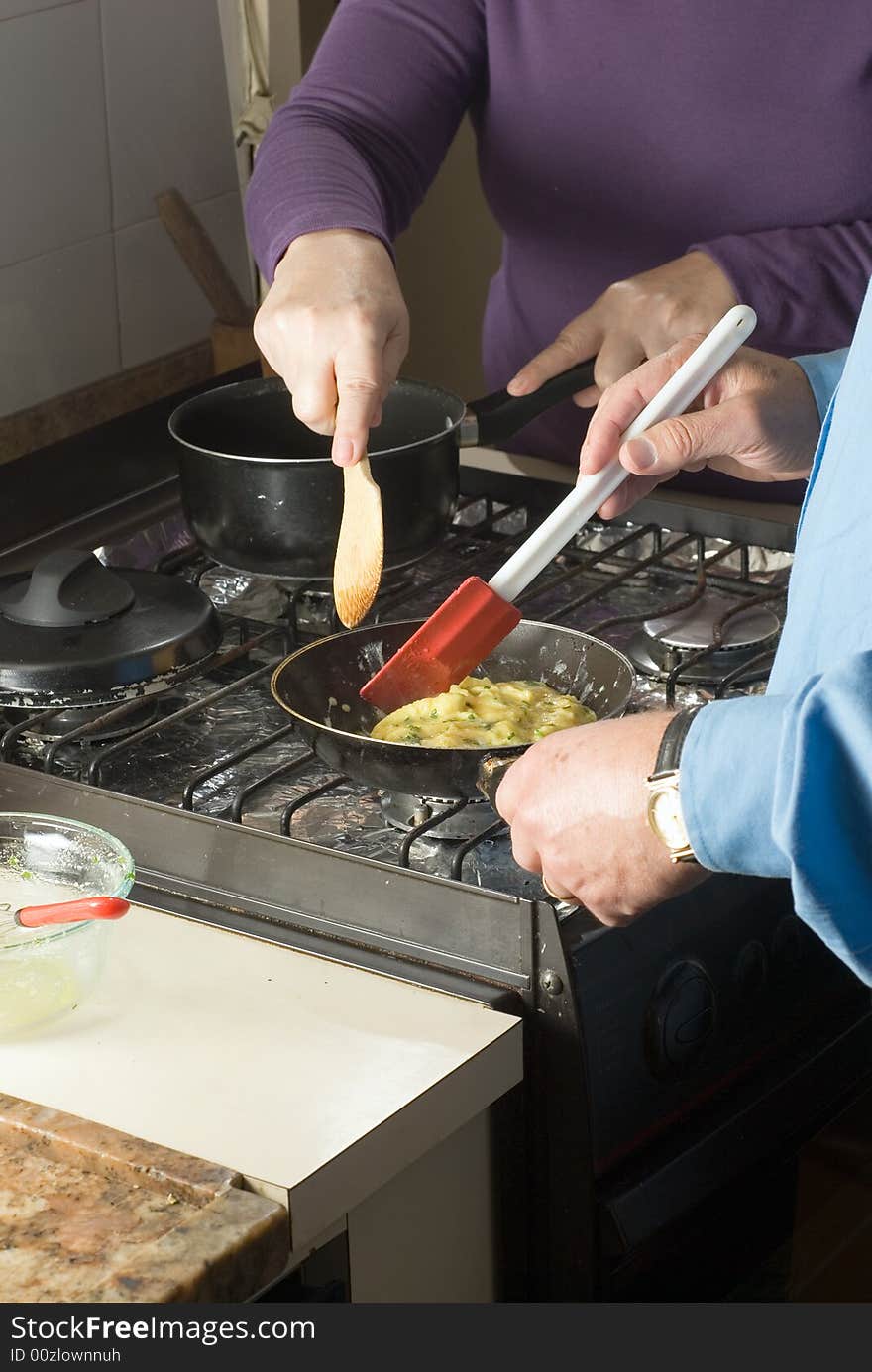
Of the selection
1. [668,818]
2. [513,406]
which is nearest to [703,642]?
[513,406]

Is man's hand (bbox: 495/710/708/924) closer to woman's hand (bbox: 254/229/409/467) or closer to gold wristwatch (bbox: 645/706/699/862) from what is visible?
gold wristwatch (bbox: 645/706/699/862)

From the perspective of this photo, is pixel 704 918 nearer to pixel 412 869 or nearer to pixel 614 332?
pixel 412 869

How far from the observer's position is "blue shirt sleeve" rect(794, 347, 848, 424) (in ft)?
4.08

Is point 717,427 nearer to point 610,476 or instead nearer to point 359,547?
point 610,476

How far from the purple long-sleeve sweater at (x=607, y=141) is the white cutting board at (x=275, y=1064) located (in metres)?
0.73

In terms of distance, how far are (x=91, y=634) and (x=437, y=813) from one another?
12.4 inches

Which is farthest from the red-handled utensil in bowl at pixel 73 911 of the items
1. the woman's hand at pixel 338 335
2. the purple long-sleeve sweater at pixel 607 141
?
the purple long-sleeve sweater at pixel 607 141

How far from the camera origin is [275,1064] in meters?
0.87

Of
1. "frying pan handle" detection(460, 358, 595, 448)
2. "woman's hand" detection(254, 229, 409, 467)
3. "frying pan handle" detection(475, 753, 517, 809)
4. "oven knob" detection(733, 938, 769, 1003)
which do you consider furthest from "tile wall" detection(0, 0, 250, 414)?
"oven knob" detection(733, 938, 769, 1003)

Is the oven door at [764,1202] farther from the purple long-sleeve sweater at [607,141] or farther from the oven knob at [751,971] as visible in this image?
the purple long-sleeve sweater at [607,141]

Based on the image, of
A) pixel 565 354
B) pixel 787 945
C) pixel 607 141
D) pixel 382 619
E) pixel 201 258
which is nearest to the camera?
pixel 787 945

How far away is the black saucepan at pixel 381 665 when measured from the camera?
1.01 meters
